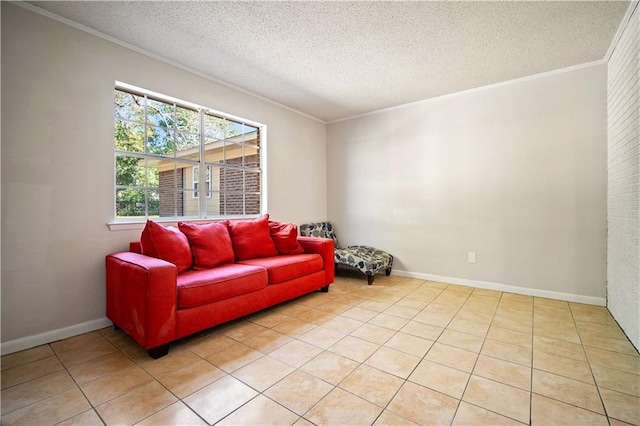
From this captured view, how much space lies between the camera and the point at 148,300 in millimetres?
1875

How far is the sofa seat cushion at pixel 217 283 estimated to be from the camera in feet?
6.87

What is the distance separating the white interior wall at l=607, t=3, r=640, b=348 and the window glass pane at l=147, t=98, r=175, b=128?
4.02 m

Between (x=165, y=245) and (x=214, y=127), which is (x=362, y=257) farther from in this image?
(x=214, y=127)

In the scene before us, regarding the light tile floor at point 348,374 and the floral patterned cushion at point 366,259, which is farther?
the floral patterned cushion at point 366,259

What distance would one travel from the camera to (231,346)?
212 cm

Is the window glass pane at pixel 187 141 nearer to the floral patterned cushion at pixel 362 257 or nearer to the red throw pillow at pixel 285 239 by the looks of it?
the red throw pillow at pixel 285 239

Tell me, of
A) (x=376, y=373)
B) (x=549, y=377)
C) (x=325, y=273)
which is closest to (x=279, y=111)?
(x=325, y=273)

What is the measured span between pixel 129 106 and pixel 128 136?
29 centimetres

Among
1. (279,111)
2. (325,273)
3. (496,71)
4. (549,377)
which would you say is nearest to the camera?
(549,377)

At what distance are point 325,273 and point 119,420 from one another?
229 cm

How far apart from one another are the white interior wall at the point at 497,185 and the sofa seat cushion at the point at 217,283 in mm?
2423

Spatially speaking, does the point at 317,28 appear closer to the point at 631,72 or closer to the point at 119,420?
the point at 631,72

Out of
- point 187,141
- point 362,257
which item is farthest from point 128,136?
point 362,257

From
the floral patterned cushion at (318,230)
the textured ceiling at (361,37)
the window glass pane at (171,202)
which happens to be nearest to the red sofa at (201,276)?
the window glass pane at (171,202)
